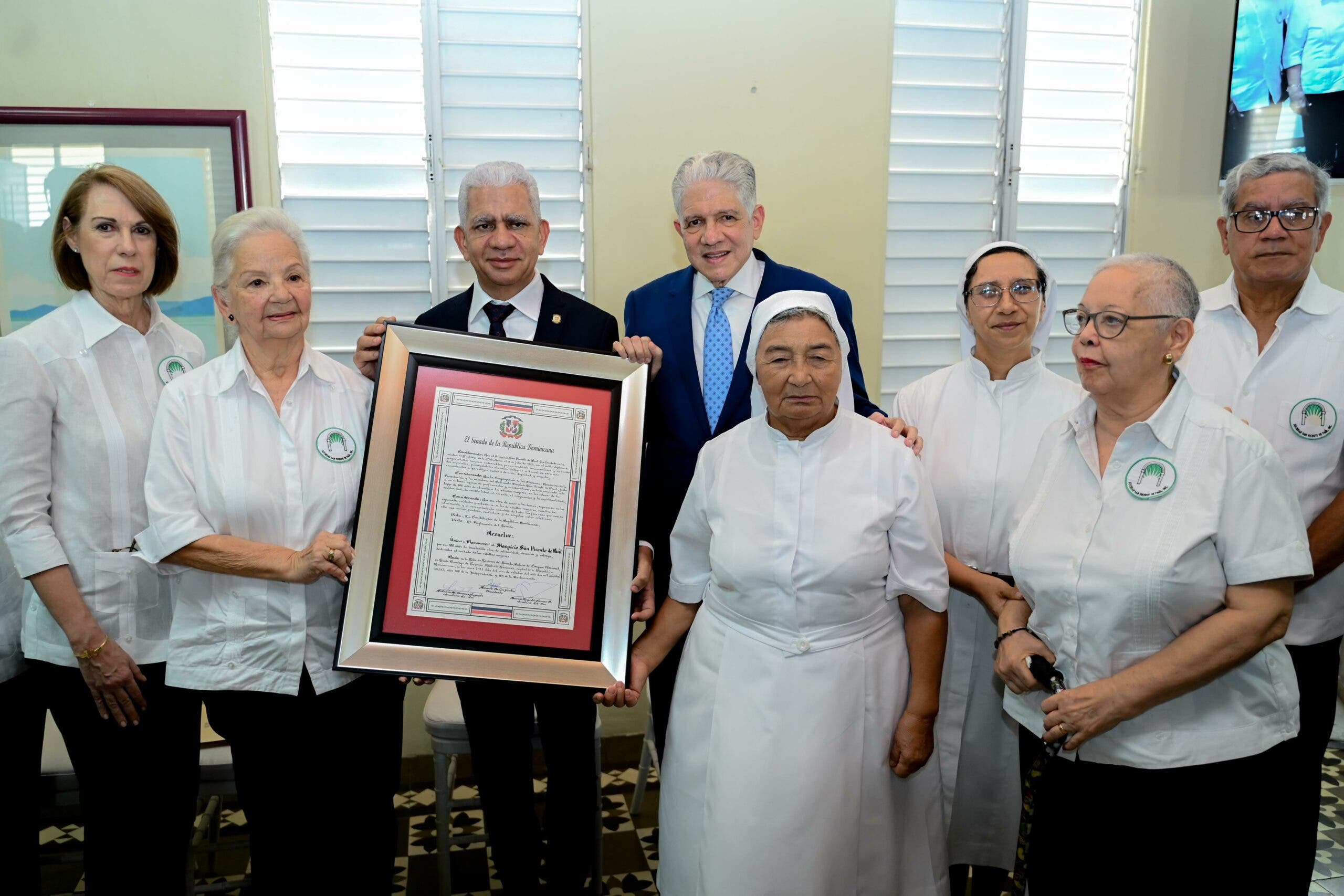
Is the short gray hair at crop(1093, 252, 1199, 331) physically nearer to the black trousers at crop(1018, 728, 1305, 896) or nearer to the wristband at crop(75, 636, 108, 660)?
the black trousers at crop(1018, 728, 1305, 896)

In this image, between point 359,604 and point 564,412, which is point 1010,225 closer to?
point 564,412

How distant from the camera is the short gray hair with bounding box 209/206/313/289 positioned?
208 cm

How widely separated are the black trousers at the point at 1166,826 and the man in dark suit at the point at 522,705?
1071mm

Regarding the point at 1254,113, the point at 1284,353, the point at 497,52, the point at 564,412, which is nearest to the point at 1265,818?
the point at 1284,353

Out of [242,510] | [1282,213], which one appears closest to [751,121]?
[1282,213]

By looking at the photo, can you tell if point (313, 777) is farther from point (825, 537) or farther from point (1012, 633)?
point (1012, 633)

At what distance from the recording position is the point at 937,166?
12.7ft

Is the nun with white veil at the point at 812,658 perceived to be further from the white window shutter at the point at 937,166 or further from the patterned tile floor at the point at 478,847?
the white window shutter at the point at 937,166

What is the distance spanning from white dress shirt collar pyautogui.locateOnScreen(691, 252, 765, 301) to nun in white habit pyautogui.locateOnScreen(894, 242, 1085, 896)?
1.85ft

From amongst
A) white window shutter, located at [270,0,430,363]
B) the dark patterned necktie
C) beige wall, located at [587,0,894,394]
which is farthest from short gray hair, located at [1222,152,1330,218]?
white window shutter, located at [270,0,430,363]

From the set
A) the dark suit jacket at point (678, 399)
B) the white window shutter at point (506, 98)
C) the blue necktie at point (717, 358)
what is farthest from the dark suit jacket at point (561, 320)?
the white window shutter at point (506, 98)

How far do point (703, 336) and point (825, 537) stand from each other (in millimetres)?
834

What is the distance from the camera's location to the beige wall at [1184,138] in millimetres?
3875

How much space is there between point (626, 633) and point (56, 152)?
2713 millimetres
